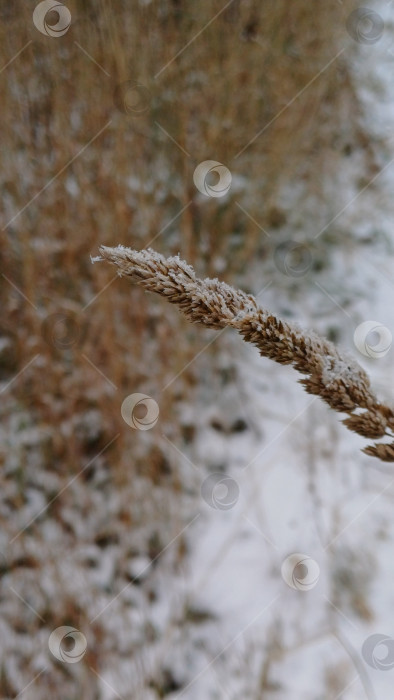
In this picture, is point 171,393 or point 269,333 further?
point 171,393

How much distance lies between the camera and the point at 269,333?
19cm

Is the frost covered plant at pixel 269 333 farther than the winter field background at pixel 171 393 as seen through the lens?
No

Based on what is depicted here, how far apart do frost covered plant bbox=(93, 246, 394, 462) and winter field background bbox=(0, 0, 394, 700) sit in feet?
3.08

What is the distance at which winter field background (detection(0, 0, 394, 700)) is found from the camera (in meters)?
1.12

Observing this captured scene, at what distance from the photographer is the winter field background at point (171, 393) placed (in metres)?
1.12

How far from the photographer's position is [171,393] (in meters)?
1.26

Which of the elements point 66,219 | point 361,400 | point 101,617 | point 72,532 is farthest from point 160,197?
point 361,400

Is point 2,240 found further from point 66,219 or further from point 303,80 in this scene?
point 303,80

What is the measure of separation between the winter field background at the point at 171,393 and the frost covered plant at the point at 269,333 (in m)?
0.94

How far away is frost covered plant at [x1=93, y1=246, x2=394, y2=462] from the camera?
0.18m

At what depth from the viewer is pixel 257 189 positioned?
4.49ft

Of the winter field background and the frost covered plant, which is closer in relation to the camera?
the frost covered plant

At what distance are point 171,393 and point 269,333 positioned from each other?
1.08 metres

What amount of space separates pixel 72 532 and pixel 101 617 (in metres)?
0.16
